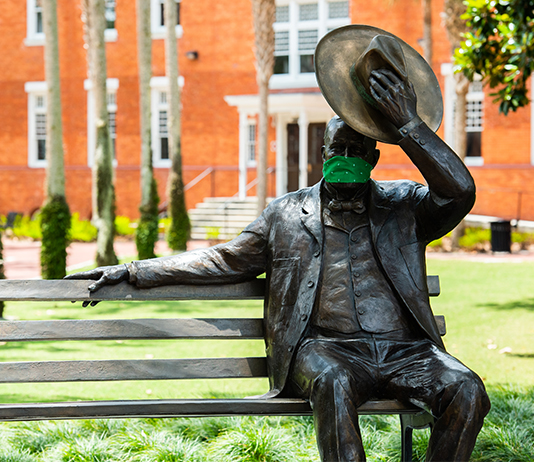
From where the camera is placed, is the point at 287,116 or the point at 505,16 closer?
the point at 505,16

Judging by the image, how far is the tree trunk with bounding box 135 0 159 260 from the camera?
14836 mm

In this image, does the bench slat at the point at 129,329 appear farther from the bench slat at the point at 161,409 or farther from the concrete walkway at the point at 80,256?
the concrete walkway at the point at 80,256

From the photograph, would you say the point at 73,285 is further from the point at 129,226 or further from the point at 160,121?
the point at 160,121

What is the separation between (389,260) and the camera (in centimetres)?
347

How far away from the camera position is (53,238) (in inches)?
470

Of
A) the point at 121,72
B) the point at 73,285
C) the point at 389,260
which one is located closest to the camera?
the point at 389,260

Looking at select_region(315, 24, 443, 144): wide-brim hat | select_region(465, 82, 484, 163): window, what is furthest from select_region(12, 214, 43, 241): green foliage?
select_region(315, 24, 443, 144): wide-brim hat

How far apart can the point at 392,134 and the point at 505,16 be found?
424 cm

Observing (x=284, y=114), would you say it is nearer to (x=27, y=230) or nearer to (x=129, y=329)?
(x=27, y=230)

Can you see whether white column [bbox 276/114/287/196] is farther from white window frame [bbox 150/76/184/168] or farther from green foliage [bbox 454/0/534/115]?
green foliage [bbox 454/0/534/115]

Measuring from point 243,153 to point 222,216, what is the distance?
2.90m

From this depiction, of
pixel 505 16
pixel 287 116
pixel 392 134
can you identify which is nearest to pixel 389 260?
pixel 392 134

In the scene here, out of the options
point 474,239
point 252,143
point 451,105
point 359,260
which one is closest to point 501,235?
point 474,239

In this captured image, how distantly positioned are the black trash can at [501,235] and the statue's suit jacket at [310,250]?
49.6ft
